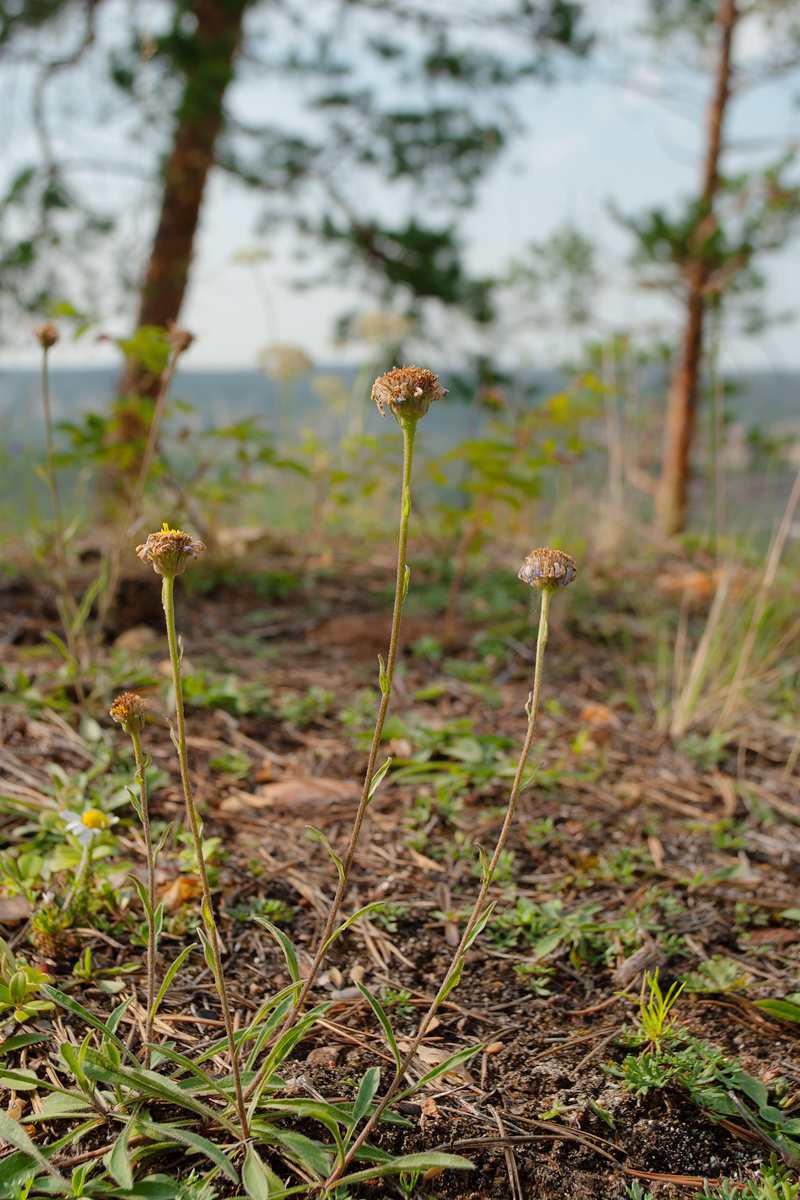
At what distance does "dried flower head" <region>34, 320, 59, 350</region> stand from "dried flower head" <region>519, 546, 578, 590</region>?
104 cm

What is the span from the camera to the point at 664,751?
2.02 m

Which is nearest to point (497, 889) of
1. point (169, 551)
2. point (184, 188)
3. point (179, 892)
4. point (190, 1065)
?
point (179, 892)

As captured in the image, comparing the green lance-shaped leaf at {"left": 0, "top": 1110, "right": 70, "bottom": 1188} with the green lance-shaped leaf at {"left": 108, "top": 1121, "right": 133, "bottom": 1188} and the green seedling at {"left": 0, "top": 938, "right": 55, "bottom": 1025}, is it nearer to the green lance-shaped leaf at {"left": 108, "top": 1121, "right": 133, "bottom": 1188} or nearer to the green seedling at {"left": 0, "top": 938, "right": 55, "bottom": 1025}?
the green lance-shaped leaf at {"left": 108, "top": 1121, "right": 133, "bottom": 1188}

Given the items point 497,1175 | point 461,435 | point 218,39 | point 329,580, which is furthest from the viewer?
point 218,39

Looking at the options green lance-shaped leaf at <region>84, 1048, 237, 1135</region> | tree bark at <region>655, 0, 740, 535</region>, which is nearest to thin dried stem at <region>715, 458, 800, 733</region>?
green lance-shaped leaf at <region>84, 1048, 237, 1135</region>

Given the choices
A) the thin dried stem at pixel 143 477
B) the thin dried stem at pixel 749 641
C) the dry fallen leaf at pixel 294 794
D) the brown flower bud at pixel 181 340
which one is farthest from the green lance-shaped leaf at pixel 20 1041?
the thin dried stem at pixel 749 641

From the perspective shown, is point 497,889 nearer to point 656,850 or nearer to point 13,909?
point 656,850

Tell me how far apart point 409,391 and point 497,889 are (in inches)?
37.7

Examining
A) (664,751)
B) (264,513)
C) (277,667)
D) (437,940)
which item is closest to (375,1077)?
(437,940)

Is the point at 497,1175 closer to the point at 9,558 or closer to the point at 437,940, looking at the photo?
the point at 437,940

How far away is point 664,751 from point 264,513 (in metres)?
3.66

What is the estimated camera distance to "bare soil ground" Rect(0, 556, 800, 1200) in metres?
0.99

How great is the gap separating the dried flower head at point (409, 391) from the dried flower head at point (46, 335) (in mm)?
905

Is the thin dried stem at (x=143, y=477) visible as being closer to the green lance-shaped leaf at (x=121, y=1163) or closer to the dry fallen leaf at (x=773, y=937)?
the green lance-shaped leaf at (x=121, y=1163)
